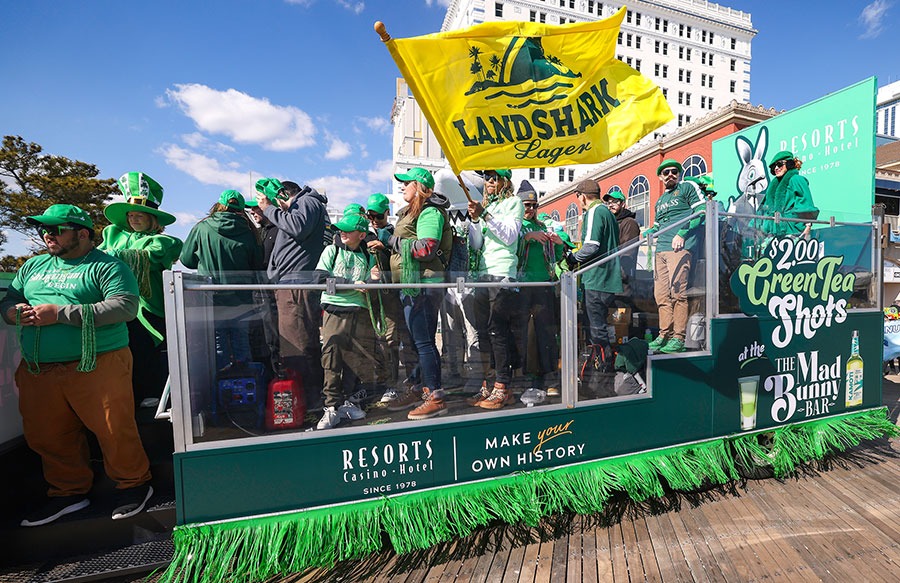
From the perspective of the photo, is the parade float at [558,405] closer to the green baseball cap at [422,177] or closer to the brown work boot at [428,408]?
the brown work boot at [428,408]

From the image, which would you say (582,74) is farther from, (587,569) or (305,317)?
(587,569)

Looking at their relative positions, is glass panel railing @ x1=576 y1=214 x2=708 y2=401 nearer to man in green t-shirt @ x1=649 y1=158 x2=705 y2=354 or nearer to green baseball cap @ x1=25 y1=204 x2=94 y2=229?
man in green t-shirt @ x1=649 y1=158 x2=705 y2=354

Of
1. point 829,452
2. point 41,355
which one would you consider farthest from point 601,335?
point 41,355

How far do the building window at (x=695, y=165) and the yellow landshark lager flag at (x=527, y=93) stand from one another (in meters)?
15.2

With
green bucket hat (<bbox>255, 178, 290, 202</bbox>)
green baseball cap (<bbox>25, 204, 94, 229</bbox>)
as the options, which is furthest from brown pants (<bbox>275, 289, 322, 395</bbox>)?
green bucket hat (<bbox>255, 178, 290, 202</bbox>)

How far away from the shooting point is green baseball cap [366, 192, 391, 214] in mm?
3340

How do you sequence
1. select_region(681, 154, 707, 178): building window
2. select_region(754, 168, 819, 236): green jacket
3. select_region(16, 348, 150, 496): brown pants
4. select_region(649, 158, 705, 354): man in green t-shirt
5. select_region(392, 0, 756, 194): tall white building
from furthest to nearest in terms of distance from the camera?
1. select_region(392, 0, 756, 194): tall white building
2. select_region(681, 154, 707, 178): building window
3. select_region(754, 168, 819, 236): green jacket
4. select_region(649, 158, 705, 354): man in green t-shirt
5. select_region(16, 348, 150, 496): brown pants

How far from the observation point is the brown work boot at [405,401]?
97.5 inches

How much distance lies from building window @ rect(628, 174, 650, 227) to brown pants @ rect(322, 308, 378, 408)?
62.0ft

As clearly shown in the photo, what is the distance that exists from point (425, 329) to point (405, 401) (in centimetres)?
46

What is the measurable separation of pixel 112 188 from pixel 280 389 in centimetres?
2467

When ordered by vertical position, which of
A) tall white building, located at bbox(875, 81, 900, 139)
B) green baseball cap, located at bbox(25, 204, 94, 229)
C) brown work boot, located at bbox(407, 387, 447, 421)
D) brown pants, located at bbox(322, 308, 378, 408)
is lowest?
brown work boot, located at bbox(407, 387, 447, 421)

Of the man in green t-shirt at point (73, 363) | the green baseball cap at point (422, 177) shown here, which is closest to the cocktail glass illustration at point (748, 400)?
the green baseball cap at point (422, 177)

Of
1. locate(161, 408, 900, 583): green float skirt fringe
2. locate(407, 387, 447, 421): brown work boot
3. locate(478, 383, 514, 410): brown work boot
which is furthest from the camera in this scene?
locate(478, 383, 514, 410): brown work boot
